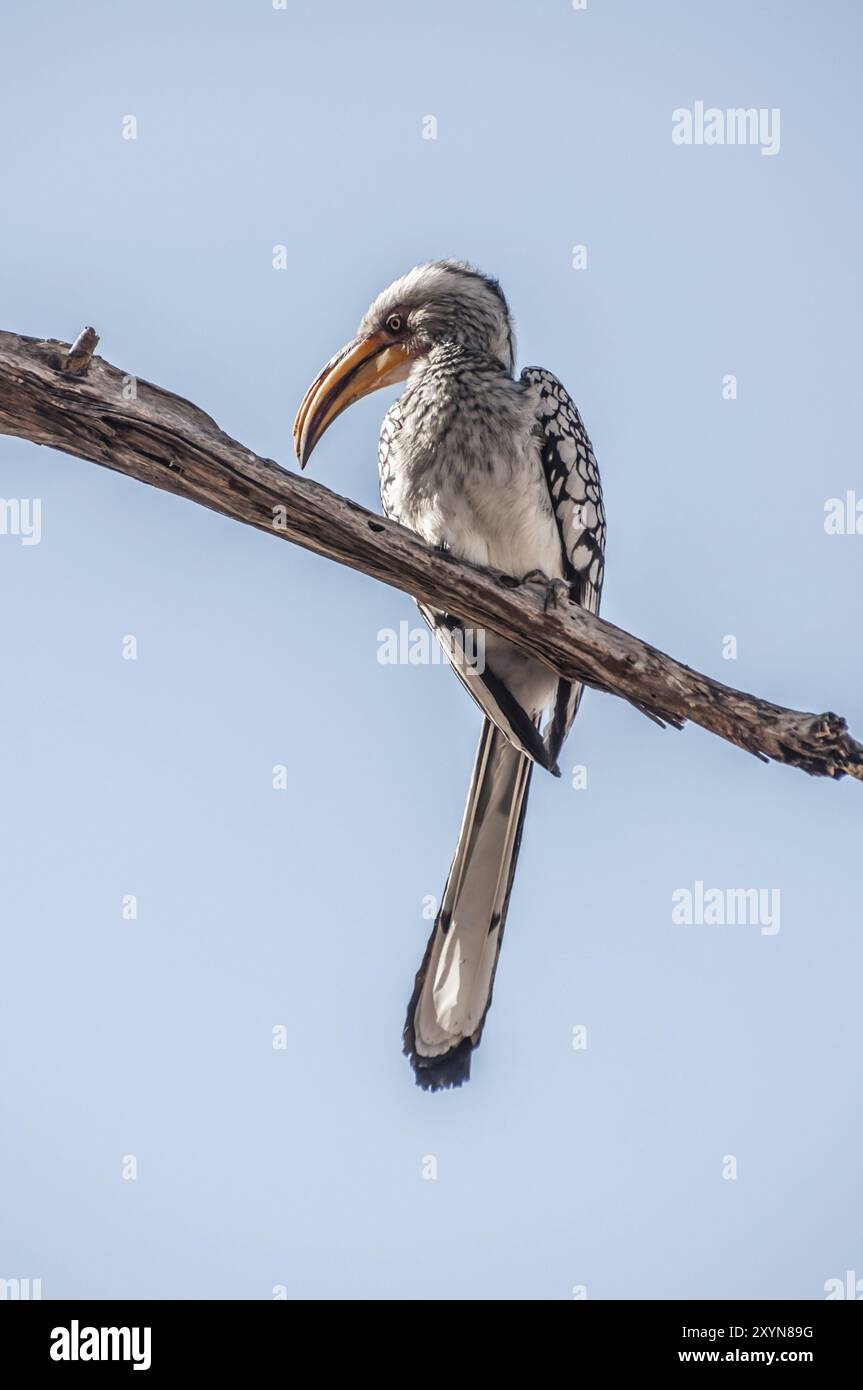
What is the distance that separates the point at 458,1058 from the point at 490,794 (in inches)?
33.8

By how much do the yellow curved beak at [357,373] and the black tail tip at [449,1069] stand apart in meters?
2.17

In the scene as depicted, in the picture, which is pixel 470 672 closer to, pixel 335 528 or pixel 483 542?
pixel 483 542

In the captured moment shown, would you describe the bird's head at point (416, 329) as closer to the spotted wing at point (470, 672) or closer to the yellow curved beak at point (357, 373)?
the yellow curved beak at point (357, 373)

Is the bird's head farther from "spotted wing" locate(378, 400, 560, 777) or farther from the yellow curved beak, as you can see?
"spotted wing" locate(378, 400, 560, 777)

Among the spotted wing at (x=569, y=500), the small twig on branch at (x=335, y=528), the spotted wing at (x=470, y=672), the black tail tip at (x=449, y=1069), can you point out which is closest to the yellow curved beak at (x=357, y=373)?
the spotted wing at (x=470, y=672)

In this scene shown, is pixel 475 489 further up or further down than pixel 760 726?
further up

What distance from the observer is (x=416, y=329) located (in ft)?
15.0

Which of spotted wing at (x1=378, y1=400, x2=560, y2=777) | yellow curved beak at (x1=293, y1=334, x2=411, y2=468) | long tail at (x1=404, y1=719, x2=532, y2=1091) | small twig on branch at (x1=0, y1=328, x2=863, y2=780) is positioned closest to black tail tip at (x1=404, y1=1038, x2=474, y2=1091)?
long tail at (x1=404, y1=719, x2=532, y2=1091)

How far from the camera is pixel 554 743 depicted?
14.0 ft

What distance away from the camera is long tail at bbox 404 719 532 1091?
397 cm

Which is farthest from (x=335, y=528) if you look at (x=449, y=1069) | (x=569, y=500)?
(x=449, y=1069)

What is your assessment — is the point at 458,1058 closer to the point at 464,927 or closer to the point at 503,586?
the point at 464,927
